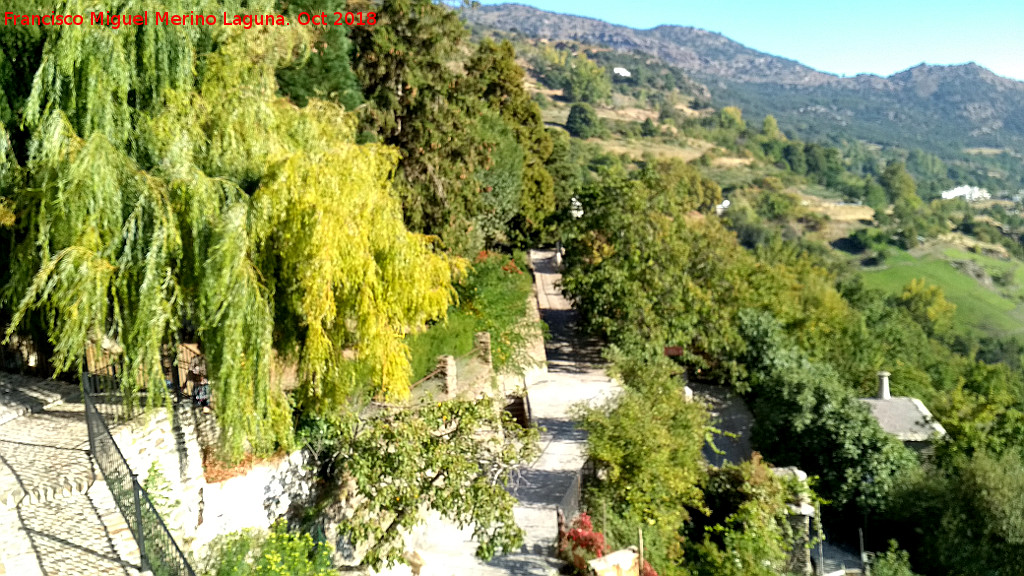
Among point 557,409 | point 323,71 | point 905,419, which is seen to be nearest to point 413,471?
point 557,409

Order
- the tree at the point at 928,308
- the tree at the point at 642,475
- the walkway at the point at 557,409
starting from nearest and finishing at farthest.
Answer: the walkway at the point at 557,409 → the tree at the point at 642,475 → the tree at the point at 928,308

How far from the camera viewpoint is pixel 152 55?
9719 millimetres

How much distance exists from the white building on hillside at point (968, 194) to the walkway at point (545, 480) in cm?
17893

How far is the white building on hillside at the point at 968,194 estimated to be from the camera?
172m

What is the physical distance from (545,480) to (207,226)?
7352mm

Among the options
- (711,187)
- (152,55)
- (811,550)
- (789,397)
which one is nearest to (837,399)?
(789,397)

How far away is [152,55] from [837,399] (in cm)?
1577

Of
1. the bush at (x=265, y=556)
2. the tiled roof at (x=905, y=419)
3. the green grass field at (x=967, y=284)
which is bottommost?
the green grass field at (x=967, y=284)

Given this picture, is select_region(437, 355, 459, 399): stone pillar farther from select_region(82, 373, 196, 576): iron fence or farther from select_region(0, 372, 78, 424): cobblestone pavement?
select_region(82, 373, 196, 576): iron fence

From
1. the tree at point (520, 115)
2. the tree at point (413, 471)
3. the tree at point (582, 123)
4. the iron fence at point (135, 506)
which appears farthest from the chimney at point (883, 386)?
the tree at point (582, 123)

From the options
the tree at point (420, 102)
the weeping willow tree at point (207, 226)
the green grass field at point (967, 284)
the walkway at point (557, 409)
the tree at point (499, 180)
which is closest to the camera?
the weeping willow tree at point (207, 226)

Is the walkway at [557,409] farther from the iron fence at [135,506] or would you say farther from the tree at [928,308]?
the tree at [928,308]

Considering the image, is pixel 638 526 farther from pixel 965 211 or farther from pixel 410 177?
pixel 965 211

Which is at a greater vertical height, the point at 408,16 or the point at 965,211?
the point at 408,16
